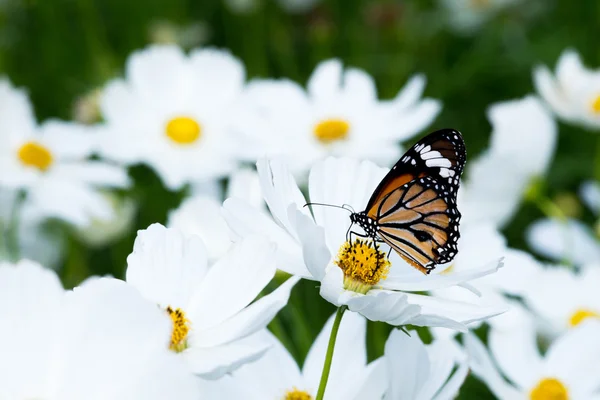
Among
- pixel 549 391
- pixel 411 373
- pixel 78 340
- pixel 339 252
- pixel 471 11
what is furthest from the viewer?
pixel 471 11

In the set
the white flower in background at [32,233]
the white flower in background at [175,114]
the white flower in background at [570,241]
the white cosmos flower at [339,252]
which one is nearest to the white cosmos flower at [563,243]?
the white flower in background at [570,241]

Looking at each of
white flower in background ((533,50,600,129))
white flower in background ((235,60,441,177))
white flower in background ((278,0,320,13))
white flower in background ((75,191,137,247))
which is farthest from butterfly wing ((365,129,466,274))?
white flower in background ((278,0,320,13))

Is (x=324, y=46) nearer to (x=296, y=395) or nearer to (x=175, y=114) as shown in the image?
(x=175, y=114)

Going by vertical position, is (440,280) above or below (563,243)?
below

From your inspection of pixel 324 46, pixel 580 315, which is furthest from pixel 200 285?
pixel 324 46

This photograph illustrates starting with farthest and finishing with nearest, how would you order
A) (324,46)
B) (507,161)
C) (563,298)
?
(324,46) < (507,161) < (563,298)

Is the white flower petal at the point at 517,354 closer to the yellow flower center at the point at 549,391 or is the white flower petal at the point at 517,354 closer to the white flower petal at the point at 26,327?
the yellow flower center at the point at 549,391
